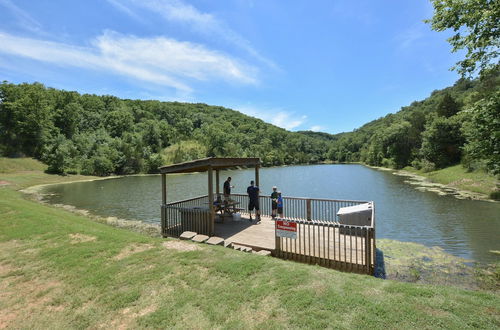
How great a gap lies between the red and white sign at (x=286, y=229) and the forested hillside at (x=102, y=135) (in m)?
57.6

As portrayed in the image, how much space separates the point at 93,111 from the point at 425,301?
383ft

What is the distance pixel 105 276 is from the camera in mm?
5586

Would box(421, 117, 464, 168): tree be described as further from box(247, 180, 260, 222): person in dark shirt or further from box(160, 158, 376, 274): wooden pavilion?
box(247, 180, 260, 222): person in dark shirt

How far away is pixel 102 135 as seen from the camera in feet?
258

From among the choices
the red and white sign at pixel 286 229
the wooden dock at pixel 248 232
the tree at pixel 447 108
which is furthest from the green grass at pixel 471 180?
the red and white sign at pixel 286 229

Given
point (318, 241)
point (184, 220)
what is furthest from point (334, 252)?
point (184, 220)

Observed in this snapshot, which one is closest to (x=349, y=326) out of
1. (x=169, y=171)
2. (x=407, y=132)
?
(x=169, y=171)

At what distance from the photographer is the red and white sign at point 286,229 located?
711 centimetres

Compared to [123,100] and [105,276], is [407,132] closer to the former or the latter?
[105,276]

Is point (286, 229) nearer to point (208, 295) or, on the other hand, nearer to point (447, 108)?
point (208, 295)

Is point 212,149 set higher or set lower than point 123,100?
lower

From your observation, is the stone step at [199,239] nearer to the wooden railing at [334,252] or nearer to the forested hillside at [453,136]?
the wooden railing at [334,252]

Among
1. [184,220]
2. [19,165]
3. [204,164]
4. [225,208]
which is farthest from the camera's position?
[19,165]

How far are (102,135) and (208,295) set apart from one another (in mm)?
87288
